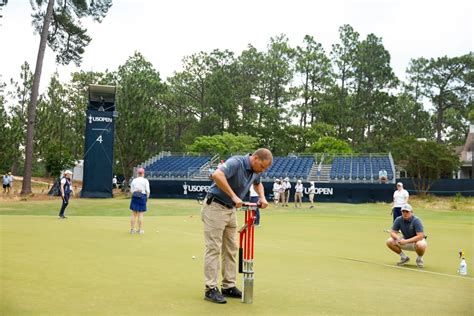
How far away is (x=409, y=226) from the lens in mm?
10859

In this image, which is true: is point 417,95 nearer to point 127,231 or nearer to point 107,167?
point 107,167

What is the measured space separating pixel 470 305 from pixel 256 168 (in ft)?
10.4

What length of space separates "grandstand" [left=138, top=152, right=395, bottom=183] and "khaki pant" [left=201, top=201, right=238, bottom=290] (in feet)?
110

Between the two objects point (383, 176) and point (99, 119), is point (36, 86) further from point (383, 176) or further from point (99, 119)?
point (383, 176)

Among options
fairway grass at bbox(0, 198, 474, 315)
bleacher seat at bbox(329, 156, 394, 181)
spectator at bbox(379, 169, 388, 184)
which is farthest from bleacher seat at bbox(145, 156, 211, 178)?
fairway grass at bbox(0, 198, 474, 315)

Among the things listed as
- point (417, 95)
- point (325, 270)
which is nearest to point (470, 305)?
point (325, 270)

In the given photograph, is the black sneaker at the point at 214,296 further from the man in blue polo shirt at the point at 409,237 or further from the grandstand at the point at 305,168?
the grandstand at the point at 305,168

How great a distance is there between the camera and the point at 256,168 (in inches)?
275

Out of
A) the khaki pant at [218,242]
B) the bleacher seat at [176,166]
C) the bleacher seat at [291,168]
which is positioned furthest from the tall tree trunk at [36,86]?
the khaki pant at [218,242]

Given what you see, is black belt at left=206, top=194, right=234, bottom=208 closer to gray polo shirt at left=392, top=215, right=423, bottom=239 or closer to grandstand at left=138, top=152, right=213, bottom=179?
gray polo shirt at left=392, top=215, right=423, bottom=239

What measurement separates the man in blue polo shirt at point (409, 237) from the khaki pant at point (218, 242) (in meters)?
4.77

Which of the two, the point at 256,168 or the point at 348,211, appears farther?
the point at 348,211

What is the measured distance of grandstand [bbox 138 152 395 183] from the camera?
41.3m

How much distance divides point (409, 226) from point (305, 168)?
3305cm
